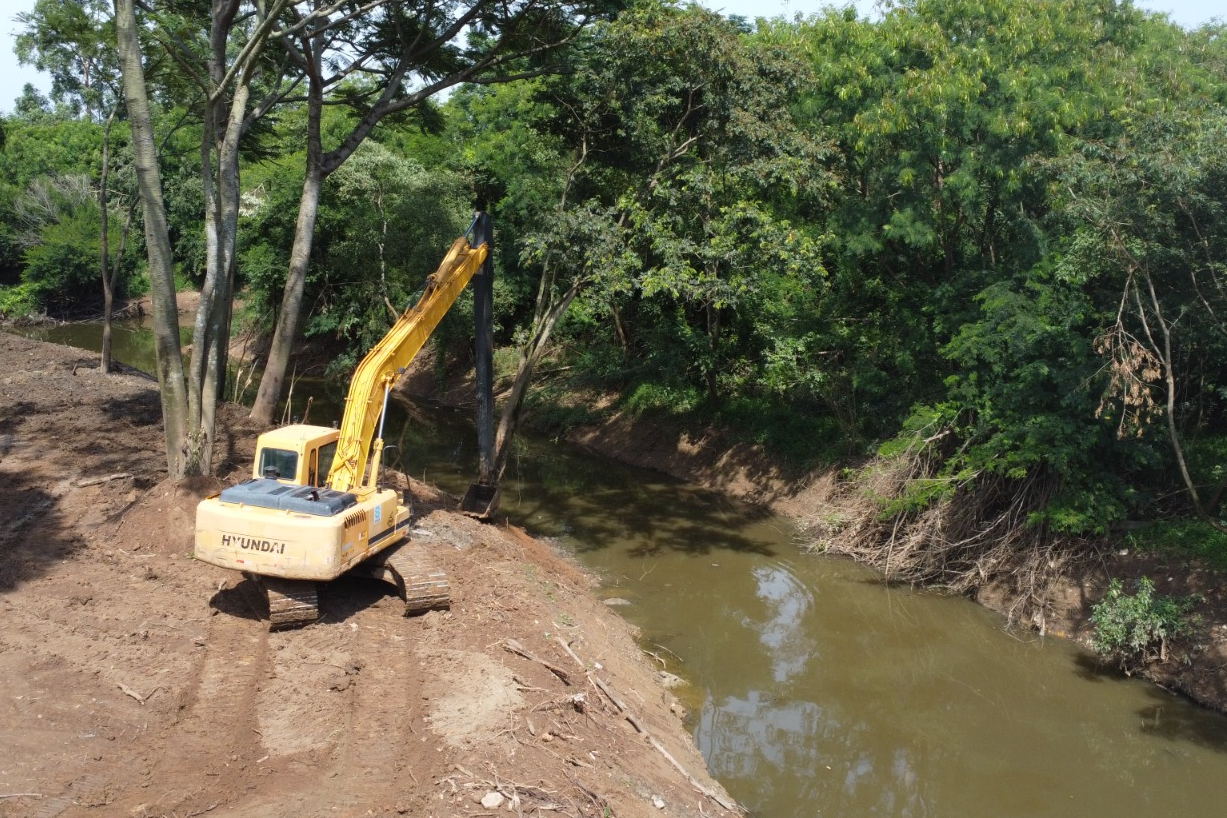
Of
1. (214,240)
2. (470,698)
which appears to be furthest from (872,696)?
(214,240)

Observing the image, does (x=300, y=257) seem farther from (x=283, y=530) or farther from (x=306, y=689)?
(x=306, y=689)

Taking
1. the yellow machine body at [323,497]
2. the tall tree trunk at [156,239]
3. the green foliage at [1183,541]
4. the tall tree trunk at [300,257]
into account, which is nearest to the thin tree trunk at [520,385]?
the yellow machine body at [323,497]

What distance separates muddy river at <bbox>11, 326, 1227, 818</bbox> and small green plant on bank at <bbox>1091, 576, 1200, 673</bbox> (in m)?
0.38

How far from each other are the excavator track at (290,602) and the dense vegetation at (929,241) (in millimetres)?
7243

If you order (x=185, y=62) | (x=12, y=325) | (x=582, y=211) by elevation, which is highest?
(x=185, y=62)

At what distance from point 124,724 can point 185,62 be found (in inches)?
453

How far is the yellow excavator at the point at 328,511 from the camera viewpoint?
9609 millimetres

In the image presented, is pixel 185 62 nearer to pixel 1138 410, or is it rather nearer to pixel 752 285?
pixel 752 285

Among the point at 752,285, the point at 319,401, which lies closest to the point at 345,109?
the point at 319,401

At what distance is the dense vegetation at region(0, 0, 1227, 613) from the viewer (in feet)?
43.6

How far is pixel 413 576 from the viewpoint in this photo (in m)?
10.8

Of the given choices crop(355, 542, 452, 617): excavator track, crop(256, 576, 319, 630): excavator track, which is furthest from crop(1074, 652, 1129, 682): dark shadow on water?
crop(256, 576, 319, 630): excavator track

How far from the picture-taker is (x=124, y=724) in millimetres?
8211

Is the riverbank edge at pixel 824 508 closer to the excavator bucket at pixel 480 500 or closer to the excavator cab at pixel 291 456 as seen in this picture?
the excavator bucket at pixel 480 500
